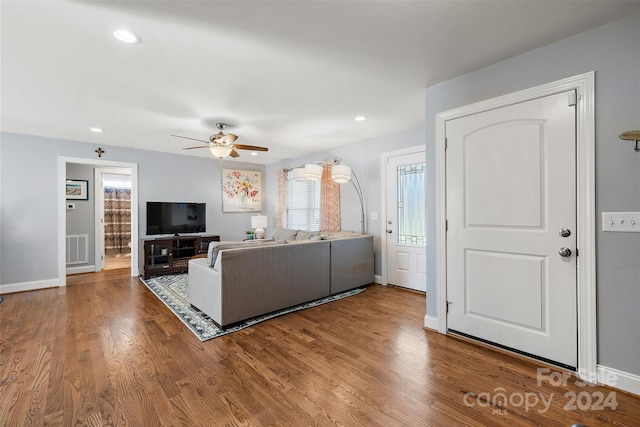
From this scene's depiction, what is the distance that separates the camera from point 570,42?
1998 mm

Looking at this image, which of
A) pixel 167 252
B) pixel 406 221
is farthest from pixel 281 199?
pixel 406 221

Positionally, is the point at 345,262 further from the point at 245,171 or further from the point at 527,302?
the point at 245,171

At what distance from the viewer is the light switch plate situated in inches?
69.6

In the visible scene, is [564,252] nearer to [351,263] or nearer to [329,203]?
[351,263]

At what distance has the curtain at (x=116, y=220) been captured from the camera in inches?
313

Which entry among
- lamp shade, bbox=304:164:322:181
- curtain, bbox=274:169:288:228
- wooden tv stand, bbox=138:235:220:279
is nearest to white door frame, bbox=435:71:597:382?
lamp shade, bbox=304:164:322:181

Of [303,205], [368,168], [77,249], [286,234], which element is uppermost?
[368,168]

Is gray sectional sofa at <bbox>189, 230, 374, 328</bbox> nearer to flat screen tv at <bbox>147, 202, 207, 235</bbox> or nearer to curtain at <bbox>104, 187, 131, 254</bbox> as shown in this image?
flat screen tv at <bbox>147, 202, 207, 235</bbox>

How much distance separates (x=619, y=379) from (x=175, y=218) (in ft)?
20.5

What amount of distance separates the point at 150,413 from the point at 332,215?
157 inches

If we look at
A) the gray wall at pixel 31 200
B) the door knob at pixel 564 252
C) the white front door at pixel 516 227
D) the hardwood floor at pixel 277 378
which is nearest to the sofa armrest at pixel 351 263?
the hardwood floor at pixel 277 378

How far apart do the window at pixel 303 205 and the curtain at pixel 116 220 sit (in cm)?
529

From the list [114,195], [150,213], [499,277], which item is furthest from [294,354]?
[114,195]

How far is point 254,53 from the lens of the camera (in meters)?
2.17
